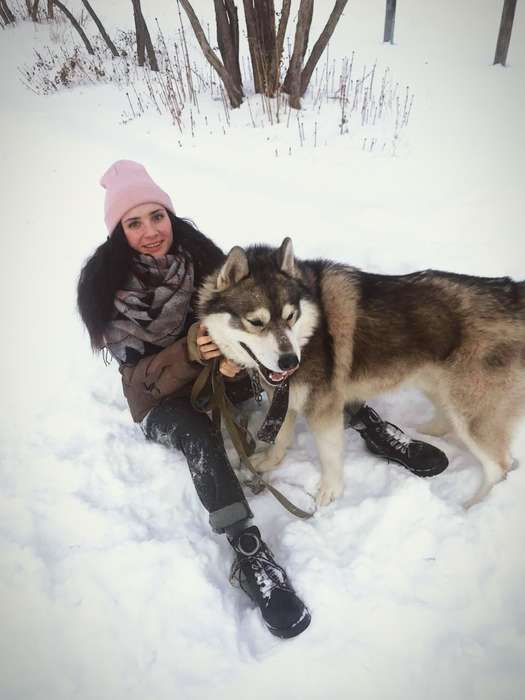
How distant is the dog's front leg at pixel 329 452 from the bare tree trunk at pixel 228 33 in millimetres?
5151

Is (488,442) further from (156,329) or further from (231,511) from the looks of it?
(156,329)

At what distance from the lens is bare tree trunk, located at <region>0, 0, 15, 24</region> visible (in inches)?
272

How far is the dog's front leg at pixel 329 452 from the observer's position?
7.00 feet

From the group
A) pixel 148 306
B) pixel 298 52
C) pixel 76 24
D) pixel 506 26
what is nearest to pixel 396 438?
pixel 148 306

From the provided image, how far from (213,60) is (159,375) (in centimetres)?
480

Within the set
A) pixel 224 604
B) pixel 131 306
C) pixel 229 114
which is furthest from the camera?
pixel 229 114

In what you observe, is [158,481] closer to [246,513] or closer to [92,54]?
[246,513]

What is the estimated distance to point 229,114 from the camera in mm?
5285

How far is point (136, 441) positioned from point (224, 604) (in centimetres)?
111

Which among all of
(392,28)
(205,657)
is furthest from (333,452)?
(392,28)

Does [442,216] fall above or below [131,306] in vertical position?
above

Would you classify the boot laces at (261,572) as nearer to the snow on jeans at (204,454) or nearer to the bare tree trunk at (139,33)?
the snow on jeans at (204,454)

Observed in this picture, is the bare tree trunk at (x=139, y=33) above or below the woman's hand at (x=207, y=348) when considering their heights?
above

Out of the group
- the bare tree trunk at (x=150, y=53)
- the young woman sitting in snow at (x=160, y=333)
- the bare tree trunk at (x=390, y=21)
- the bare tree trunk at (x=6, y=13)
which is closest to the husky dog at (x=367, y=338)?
the young woman sitting in snow at (x=160, y=333)
